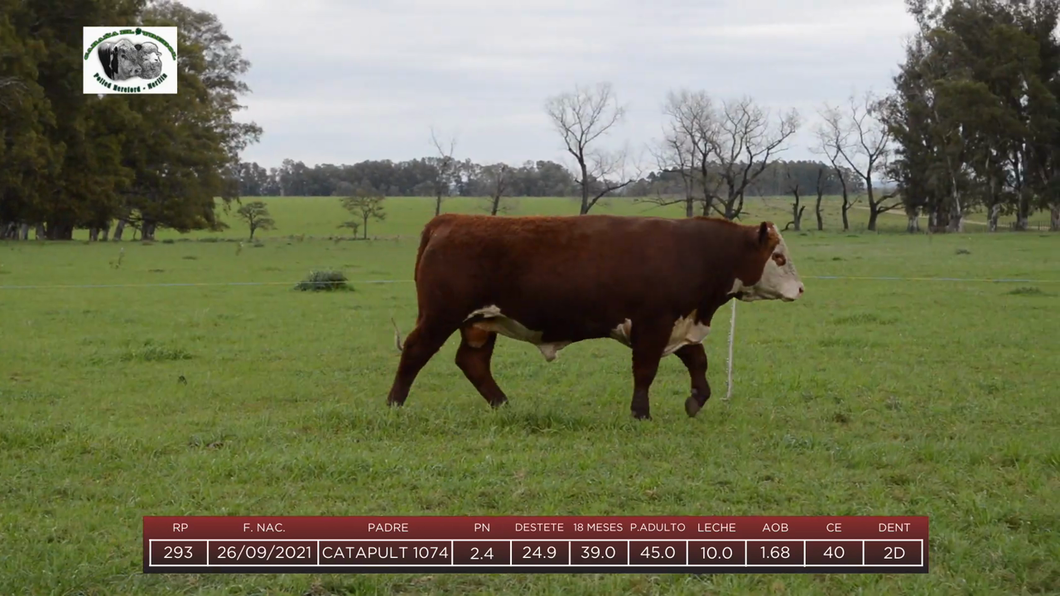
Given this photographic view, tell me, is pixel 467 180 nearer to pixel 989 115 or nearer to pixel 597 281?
pixel 989 115

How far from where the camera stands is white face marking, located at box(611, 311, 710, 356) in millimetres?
7827

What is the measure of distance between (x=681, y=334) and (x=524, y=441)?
70.3 inches

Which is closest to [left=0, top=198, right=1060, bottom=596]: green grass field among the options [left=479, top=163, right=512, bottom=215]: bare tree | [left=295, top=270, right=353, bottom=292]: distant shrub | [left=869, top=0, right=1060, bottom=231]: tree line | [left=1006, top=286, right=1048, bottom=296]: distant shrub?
[left=1006, top=286, right=1048, bottom=296]: distant shrub

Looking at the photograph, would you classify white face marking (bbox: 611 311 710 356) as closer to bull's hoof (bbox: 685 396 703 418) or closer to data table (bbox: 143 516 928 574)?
bull's hoof (bbox: 685 396 703 418)

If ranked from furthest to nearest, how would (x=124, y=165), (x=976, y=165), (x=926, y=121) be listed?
(x=926, y=121) → (x=976, y=165) → (x=124, y=165)

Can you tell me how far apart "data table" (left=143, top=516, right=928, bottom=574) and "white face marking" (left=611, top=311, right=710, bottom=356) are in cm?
290

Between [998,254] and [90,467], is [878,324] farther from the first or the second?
[998,254]

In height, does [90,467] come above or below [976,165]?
below

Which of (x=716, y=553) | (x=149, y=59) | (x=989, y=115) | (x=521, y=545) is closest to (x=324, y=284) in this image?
(x=149, y=59)

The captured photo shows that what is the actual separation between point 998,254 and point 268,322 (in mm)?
24259

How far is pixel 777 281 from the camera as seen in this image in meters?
8.05

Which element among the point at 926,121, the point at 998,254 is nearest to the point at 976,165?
the point at 926,121

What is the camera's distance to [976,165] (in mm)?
57031

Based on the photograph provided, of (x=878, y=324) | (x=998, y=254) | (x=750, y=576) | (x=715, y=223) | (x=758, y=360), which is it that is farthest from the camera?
(x=998, y=254)
